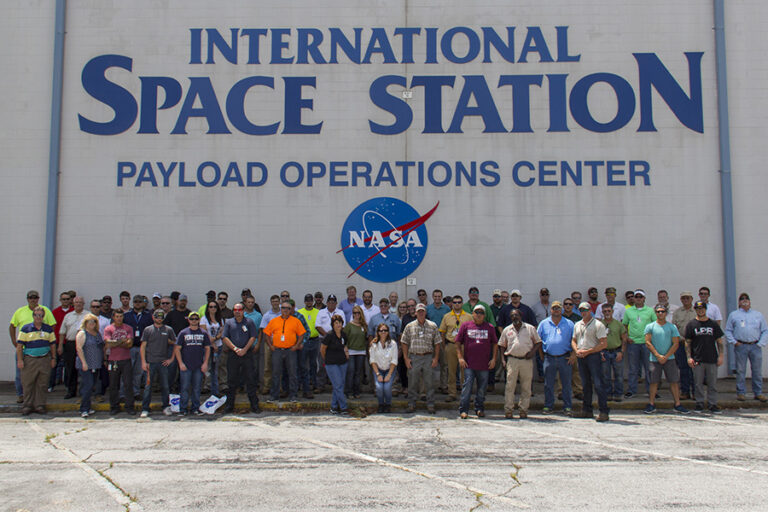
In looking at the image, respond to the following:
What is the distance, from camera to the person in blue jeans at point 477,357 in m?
10.1

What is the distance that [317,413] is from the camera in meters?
10.6

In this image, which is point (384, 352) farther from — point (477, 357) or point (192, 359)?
point (192, 359)

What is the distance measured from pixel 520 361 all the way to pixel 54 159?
1126 centimetres

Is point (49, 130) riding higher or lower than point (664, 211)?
higher

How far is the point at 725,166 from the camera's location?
533 inches

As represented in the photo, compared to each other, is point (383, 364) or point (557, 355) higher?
point (557, 355)

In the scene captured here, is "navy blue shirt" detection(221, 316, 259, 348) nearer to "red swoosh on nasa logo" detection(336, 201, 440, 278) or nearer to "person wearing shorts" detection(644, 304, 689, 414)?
"red swoosh on nasa logo" detection(336, 201, 440, 278)

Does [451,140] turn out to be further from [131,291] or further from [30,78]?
[30,78]

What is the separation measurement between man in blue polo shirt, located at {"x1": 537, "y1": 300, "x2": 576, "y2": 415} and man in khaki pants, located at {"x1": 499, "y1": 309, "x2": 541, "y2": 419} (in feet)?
1.00

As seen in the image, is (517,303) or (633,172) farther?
(633,172)

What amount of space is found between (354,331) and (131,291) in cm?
568

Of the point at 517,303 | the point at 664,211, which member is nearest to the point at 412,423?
the point at 517,303

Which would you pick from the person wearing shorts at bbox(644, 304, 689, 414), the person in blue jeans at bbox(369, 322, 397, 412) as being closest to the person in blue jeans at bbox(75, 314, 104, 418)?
the person in blue jeans at bbox(369, 322, 397, 412)

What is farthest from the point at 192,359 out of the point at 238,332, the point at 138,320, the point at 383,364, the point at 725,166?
the point at 725,166
